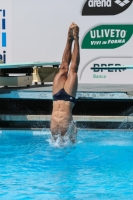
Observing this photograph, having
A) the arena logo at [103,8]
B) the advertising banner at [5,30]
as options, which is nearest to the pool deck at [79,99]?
the advertising banner at [5,30]

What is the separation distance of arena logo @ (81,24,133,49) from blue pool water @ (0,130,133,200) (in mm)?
3699

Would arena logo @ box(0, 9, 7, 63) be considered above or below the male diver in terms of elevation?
above

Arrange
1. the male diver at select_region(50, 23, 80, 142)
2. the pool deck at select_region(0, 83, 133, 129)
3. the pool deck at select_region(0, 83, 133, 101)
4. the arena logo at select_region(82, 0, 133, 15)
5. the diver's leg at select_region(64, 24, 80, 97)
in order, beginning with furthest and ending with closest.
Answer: the arena logo at select_region(82, 0, 133, 15), the pool deck at select_region(0, 83, 133, 101), the pool deck at select_region(0, 83, 133, 129), the diver's leg at select_region(64, 24, 80, 97), the male diver at select_region(50, 23, 80, 142)

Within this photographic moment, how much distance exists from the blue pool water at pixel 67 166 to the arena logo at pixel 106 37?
12.1ft

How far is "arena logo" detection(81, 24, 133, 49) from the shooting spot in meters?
12.2

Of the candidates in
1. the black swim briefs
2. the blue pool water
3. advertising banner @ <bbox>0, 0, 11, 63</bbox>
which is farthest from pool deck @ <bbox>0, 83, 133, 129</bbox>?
advertising banner @ <bbox>0, 0, 11, 63</bbox>

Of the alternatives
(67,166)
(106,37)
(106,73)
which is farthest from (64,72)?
(106,37)

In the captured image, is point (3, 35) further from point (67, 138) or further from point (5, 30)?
point (67, 138)

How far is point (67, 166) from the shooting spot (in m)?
6.57

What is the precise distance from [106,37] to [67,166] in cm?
616

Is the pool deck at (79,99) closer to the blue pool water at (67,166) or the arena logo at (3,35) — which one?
the blue pool water at (67,166)

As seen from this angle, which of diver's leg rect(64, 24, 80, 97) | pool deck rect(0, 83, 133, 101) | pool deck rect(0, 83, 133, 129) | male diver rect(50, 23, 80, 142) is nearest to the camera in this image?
male diver rect(50, 23, 80, 142)

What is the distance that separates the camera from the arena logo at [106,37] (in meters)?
12.2

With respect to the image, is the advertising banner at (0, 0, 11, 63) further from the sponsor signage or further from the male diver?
the male diver
